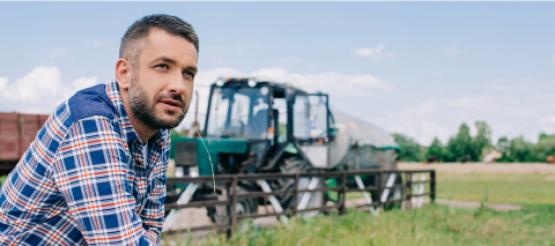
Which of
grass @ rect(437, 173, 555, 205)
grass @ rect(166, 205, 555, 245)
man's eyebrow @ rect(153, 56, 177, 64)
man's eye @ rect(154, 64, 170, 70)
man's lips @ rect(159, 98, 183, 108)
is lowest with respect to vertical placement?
grass @ rect(437, 173, 555, 205)

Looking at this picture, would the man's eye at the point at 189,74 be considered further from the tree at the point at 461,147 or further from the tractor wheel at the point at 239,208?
the tree at the point at 461,147

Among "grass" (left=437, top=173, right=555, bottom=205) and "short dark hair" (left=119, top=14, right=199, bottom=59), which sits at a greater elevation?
"short dark hair" (left=119, top=14, right=199, bottom=59)

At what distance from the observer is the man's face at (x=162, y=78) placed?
6.23ft

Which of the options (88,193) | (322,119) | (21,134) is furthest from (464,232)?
(88,193)

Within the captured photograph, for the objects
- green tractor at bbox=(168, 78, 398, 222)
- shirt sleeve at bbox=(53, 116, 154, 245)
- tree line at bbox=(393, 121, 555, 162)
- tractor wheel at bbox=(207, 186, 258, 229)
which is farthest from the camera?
tree line at bbox=(393, 121, 555, 162)

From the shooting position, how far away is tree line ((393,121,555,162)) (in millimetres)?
72062

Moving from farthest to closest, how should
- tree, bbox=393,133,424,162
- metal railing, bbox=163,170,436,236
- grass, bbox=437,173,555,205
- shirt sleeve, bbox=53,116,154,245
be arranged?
tree, bbox=393,133,424,162 → grass, bbox=437,173,555,205 → metal railing, bbox=163,170,436,236 → shirt sleeve, bbox=53,116,154,245

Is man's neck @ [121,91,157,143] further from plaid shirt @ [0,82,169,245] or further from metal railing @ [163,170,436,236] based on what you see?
metal railing @ [163,170,436,236]

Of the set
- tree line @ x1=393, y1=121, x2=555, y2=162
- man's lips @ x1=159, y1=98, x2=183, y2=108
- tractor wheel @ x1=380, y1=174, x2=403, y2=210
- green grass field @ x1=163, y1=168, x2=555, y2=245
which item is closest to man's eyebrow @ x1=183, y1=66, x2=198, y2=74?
man's lips @ x1=159, y1=98, x2=183, y2=108

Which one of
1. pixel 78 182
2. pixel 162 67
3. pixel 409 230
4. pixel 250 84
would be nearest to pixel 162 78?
pixel 162 67

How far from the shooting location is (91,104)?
188cm

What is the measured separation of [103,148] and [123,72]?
0.30 metres

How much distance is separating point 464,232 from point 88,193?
902cm

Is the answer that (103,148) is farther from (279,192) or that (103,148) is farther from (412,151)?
(412,151)
